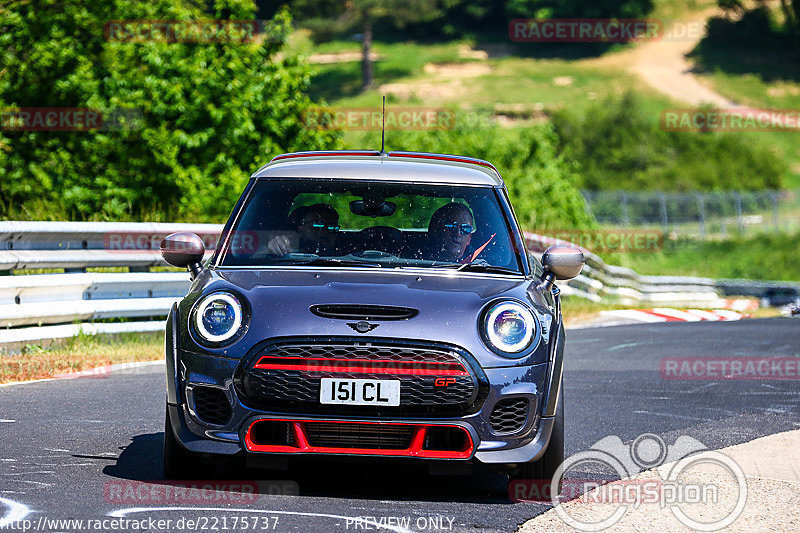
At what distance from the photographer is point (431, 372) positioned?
18.0ft

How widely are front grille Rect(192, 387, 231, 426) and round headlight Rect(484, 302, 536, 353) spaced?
1184 mm

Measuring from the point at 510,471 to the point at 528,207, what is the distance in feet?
84.7

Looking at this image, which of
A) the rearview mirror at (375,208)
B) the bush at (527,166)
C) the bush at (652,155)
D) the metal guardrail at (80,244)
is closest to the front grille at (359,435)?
the rearview mirror at (375,208)

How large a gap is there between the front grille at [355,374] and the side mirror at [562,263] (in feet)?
3.72

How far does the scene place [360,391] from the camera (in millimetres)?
5469

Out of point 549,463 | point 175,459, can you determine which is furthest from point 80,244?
point 549,463

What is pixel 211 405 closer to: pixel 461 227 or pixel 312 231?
pixel 312 231

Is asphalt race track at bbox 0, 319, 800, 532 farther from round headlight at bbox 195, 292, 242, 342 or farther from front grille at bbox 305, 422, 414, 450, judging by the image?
round headlight at bbox 195, 292, 242, 342

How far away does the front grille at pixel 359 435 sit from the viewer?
18.2 ft

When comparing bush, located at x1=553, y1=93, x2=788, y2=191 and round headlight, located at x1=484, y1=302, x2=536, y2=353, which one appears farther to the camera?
bush, located at x1=553, y1=93, x2=788, y2=191

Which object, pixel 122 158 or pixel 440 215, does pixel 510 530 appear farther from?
pixel 122 158

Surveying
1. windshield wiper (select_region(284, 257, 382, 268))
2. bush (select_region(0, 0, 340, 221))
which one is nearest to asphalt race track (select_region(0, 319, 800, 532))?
windshield wiper (select_region(284, 257, 382, 268))

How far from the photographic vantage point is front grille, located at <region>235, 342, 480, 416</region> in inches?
216

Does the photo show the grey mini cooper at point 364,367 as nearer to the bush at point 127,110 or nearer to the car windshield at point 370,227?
the car windshield at point 370,227
